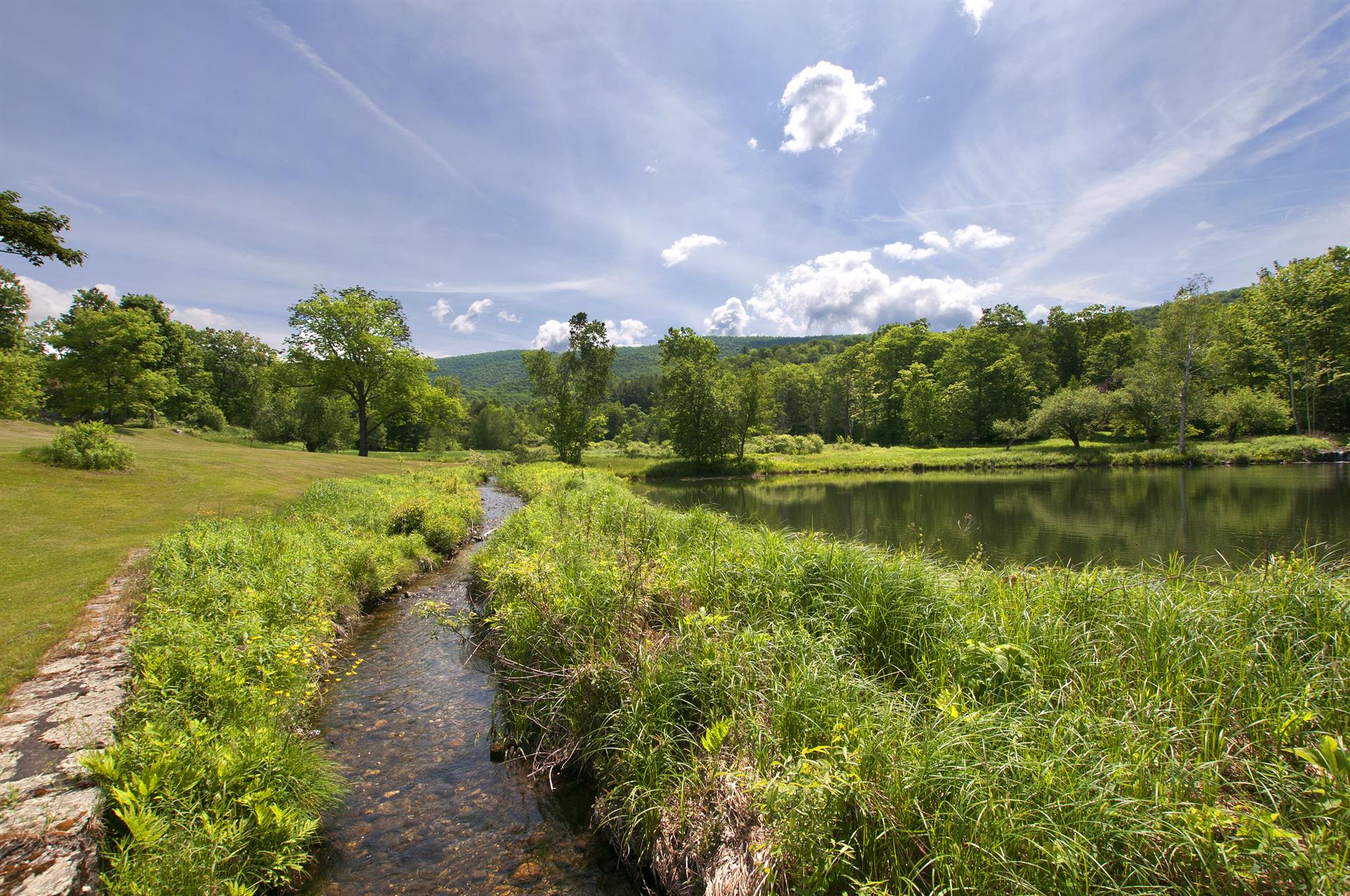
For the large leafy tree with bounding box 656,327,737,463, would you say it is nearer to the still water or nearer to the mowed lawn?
the still water

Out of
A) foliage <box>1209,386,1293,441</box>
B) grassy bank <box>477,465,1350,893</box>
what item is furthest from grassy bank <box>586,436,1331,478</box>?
grassy bank <box>477,465,1350,893</box>

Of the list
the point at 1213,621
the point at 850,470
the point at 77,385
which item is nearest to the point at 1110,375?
the point at 850,470

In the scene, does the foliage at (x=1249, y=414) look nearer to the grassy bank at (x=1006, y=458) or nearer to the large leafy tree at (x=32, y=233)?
the grassy bank at (x=1006, y=458)

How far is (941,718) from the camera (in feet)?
13.1

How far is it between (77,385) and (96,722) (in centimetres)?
4708

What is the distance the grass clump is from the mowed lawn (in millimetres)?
977

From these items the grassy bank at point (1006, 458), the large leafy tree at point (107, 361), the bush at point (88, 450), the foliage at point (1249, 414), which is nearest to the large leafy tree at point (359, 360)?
the large leafy tree at point (107, 361)

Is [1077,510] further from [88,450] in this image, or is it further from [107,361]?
[107,361]

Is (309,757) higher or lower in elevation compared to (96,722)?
lower

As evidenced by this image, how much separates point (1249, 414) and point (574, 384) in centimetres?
6022

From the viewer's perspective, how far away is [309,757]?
5.02 metres

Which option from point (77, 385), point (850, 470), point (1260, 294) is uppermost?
point (1260, 294)

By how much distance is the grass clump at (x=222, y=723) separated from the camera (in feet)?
12.0

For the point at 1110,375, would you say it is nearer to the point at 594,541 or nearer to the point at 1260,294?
the point at 1260,294
